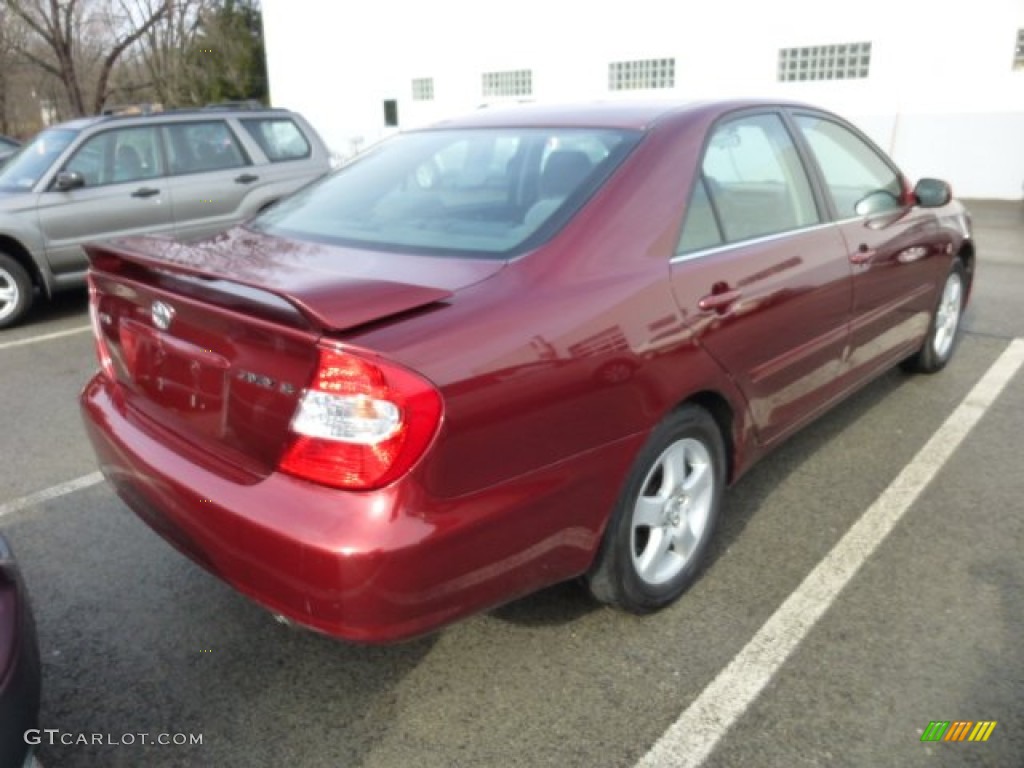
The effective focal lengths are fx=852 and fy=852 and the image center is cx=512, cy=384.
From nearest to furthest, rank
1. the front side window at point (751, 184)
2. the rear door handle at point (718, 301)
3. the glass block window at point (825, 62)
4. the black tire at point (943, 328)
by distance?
the rear door handle at point (718, 301)
the front side window at point (751, 184)
the black tire at point (943, 328)
the glass block window at point (825, 62)

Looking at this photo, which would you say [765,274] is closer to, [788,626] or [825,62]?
[788,626]

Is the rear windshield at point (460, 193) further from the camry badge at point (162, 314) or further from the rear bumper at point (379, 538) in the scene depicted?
the rear bumper at point (379, 538)

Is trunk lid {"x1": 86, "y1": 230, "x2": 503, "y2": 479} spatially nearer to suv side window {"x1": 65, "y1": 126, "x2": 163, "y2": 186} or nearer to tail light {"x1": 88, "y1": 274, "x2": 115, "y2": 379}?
tail light {"x1": 88, "y1": 274, "x2": 115, "y2": 379}

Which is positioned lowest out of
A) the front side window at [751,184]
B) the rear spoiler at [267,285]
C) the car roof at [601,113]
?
the rear spoiler at [267,285]

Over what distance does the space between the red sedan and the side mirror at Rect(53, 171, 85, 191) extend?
4.56 metres

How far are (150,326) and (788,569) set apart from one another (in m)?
2.27

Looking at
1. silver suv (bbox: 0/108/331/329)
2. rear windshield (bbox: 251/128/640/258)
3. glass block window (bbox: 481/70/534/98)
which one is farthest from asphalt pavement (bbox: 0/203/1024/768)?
glass block window (bbox: 481/70/534/98)

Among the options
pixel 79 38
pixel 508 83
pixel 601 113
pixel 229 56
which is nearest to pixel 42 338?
pixel 601 113

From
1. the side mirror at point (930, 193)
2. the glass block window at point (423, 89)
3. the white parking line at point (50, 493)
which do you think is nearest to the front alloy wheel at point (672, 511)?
the side mirror at point (930, 193)

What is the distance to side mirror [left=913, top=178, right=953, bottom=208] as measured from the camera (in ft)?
13.9

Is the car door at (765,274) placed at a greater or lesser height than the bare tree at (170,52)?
lesser

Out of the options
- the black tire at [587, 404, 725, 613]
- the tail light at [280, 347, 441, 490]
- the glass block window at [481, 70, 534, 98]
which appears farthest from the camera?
the glass block window at [481, 70, 534, 98]

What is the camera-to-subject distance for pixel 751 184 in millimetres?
3123

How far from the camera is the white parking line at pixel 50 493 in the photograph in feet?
11.8
